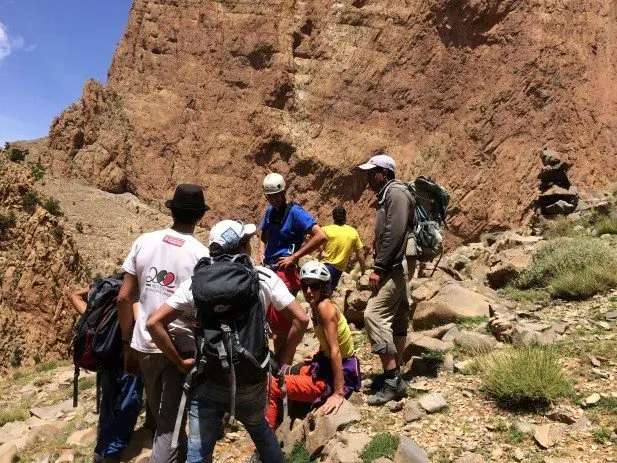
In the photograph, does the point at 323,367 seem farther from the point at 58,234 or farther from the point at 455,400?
the point at 58,234

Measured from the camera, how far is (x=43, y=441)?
643 cm

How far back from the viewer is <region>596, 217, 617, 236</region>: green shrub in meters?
10.8

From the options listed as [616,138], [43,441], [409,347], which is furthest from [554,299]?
[616,138]

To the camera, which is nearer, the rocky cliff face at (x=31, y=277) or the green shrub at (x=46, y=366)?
the green shrub at (x=46, y=366)

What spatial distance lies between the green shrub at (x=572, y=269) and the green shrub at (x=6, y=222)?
11.4 m

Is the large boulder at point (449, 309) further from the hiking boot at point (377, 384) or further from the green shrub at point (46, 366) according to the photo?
the green shrub at point (46, 366)

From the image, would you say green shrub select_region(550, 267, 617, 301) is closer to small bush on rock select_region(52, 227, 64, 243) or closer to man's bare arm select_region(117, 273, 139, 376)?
man's bare arm select_region(117, 273, 139, 376)

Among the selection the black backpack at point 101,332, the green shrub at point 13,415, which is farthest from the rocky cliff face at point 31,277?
the black backpack at point 101,332

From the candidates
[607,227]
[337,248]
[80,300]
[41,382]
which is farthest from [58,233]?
[607,227]

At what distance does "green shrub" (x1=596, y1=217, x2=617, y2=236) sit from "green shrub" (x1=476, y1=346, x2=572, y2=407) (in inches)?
286

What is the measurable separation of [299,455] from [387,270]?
1783mm

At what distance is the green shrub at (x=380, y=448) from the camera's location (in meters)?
3.93

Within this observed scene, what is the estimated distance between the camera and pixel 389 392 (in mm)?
4887

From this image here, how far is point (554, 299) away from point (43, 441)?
6.97 metres
